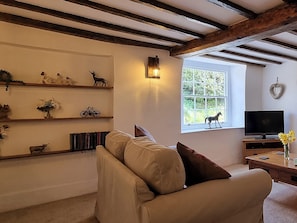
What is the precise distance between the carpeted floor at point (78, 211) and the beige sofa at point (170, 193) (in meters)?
0.75

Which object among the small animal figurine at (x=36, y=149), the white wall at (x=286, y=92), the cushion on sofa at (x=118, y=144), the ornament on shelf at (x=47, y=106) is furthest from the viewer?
the white wall at (x=286, y=92)

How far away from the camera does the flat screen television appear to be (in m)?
4.64

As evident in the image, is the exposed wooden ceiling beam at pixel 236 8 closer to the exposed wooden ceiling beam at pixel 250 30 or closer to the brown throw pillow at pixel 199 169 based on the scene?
the exposed wooden ceiling beam at pixel 250 30

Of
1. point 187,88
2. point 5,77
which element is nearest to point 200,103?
point 187,88

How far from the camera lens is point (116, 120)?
3.33 metres

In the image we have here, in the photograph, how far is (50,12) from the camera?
236 cm

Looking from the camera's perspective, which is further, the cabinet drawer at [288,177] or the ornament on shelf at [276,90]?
the ornament on shelf at [276,90]

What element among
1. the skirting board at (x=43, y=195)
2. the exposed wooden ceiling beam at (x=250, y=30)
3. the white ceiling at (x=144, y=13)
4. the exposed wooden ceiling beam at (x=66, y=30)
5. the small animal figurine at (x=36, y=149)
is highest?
the white ceiling at (x=144, y=13)

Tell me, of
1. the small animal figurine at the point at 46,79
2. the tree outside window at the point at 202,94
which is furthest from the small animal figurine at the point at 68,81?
the tree outside window at the point at 202,94

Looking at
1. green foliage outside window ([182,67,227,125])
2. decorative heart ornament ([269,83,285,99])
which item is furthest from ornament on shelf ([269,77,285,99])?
green foliage outside window ([182,67,227,125])

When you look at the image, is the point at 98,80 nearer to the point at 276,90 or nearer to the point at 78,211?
the point at 78,211

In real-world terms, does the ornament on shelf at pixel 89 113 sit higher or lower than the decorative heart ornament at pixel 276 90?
lower

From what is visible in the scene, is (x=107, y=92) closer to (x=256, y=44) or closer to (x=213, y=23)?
(x=213, y=23)

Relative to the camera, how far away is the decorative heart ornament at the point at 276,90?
489cm
